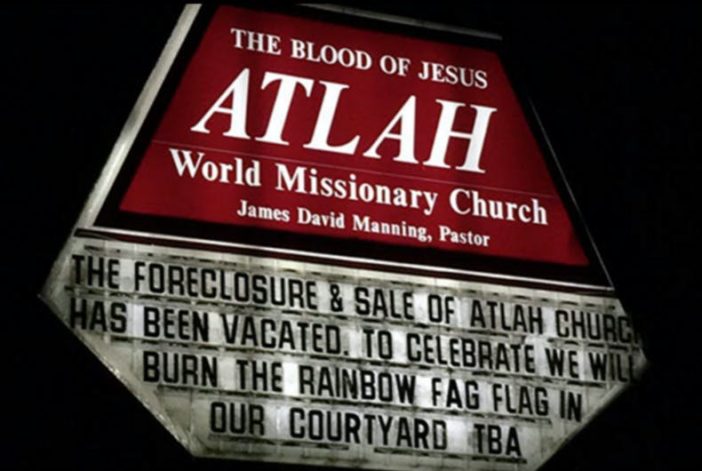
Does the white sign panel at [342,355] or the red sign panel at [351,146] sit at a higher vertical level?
the red sign panel at [351,146]

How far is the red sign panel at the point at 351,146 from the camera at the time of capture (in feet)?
38.0

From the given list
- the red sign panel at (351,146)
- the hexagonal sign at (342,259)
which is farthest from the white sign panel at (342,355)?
the red sign panel at (351,146)

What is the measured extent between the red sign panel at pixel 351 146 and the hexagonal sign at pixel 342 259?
0.01 m

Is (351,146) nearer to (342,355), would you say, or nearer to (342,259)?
(342,259)

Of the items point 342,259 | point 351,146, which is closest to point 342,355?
point 342,259

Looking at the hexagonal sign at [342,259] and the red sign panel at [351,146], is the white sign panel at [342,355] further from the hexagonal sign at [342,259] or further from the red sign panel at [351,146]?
the red sign panel at [351,146]

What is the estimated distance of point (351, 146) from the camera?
39.4ft

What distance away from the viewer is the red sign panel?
38.0ft

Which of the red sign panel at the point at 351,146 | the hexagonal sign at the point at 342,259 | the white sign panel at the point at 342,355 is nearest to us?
the white sign panel at the point at 342,355

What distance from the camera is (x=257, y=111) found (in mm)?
11805

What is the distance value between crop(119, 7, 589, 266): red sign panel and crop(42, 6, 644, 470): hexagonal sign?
0.5 inches

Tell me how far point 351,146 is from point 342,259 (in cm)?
69

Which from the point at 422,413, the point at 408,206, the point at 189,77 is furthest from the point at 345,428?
the point at 189,77

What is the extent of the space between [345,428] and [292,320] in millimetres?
651
